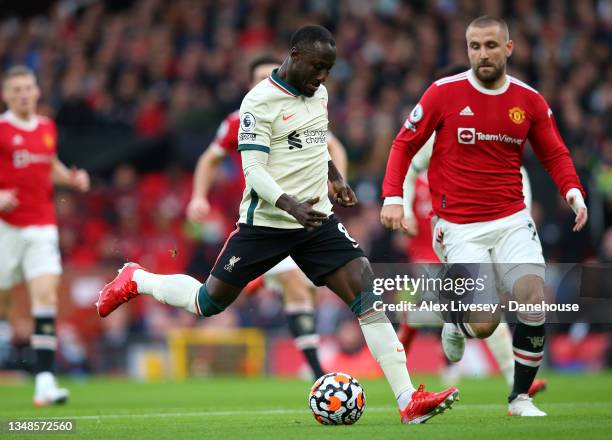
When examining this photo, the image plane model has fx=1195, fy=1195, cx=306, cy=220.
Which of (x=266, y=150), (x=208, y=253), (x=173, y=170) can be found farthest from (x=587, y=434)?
(x=173, y=170)

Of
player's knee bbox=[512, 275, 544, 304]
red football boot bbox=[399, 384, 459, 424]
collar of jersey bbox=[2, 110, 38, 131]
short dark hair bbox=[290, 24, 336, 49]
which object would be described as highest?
collar of jersey bbox=[2, 110, 38, 131]

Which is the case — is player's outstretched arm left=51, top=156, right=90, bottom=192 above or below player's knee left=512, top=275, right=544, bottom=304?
above

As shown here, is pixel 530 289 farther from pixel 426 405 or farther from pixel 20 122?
pixel 20 122

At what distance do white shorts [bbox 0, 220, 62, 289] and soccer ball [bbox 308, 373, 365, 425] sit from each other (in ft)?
14.7

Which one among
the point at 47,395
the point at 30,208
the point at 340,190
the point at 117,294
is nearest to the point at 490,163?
the point at 340,190

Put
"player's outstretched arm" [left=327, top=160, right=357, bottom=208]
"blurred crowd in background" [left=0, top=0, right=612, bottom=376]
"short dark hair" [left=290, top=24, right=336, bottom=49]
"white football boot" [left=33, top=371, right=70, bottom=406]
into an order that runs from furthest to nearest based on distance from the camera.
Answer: "blurred crowd in background" [left=0, top=0, right=612, bottom=376] < "white football boot" [left=33, top=371, right=70, bottom=406] < "player's outstretched arm" [left=327, top=160, right=357, bottom=208] < "short dark hair" [left=290, top=24, right=336, bottom=49]

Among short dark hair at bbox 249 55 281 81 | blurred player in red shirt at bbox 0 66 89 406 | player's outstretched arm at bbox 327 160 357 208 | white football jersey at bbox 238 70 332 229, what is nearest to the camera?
white football jersey at bbox 238 70 332 229

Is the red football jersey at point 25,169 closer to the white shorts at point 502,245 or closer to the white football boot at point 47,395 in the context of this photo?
the white football boot at point 47,395

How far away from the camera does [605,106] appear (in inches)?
724

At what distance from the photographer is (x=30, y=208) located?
11281 mm

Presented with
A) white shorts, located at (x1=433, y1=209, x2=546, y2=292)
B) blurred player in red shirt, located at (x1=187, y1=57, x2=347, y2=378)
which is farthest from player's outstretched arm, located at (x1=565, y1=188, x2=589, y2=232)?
blurred player in red shirt, located at (x1=187, y1=57, x2=347, y2=378)

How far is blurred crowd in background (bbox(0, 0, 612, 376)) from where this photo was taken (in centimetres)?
1744

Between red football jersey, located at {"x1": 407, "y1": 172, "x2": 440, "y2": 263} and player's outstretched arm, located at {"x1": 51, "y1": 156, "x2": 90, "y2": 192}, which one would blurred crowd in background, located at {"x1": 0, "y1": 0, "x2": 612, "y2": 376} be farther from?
player's outstretched arm, located at {"x1": 51, "y1": 156, "x2": 90, "y2": 192}

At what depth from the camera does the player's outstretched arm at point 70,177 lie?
11.4 metres
